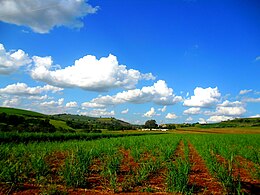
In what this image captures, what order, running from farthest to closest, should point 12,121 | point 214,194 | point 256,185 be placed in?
1. point 12,121
2. point 256,185
3. point 214,194

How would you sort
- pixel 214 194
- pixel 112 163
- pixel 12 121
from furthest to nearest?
1. pixel 12 121
2. pixel 112 163
3. pixel 214 194

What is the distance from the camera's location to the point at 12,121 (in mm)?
56438

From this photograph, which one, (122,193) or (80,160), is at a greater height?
(80,160)

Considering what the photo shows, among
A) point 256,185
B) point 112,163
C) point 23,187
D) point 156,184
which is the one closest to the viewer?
point 23,187

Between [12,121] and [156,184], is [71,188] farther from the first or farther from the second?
[12,121]

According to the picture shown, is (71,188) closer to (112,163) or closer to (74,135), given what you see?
(112,163)

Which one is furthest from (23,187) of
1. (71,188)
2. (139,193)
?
(139,193)

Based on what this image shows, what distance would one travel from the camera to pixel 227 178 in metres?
6.72

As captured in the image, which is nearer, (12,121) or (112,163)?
(112,163)

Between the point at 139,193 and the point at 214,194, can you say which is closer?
the point at 139,193

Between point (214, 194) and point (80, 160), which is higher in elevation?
point (80, 160)

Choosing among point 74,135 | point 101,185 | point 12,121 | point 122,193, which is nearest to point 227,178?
point 122,193

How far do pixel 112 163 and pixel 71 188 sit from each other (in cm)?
246

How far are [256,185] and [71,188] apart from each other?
5.36 meters
